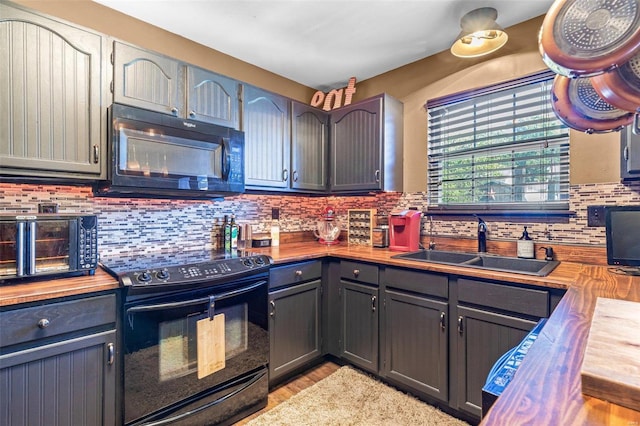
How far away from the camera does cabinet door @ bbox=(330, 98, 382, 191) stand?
2.64m

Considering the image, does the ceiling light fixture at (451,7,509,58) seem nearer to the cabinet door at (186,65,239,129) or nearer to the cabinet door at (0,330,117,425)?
the cabinet door at (186,65,239,129)

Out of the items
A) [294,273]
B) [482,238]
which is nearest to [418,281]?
[482,238]

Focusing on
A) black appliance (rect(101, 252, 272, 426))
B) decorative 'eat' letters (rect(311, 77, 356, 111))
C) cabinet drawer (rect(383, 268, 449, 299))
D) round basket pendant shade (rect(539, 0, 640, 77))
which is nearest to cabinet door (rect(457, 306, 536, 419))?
cabinet drawer (rect(383, 268, 449, 299))

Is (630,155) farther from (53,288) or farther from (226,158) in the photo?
(53,288)

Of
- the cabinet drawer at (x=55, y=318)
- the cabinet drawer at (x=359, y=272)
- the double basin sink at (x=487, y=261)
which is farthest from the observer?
the cabinet drawer at (x=359, y=272)

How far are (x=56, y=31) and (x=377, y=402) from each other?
2685 millimetres

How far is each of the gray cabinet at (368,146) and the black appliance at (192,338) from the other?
1.14 m

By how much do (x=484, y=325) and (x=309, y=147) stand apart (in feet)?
6.20

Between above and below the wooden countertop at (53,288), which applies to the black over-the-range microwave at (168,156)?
above

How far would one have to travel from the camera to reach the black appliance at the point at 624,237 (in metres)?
1.65

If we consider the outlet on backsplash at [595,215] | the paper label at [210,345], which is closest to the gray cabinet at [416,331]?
the outlet on backsplash at [595,215]

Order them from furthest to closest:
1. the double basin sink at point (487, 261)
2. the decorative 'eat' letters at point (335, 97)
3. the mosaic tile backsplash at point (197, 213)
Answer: the decorative 'eat' letters at point (335, 97) < the double basin sink at point (487, 261) < the mosaic tile backsplash at point (197, 213)

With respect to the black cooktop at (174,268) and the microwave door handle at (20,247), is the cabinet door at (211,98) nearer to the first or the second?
the black cooktop at (174,268)

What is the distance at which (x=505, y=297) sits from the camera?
1655 mm
